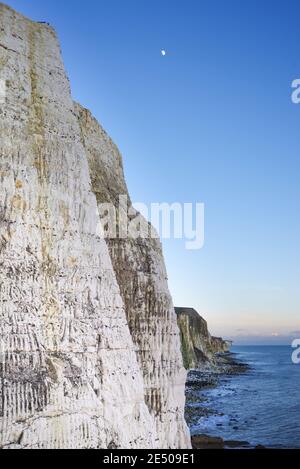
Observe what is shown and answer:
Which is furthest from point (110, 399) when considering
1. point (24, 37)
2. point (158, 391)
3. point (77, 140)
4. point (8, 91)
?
point (24, 37)

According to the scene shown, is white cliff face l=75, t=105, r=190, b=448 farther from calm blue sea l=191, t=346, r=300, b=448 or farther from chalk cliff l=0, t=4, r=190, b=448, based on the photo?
calm blue sea l=191, t=346, r=300, b=448

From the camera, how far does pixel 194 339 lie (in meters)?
91.7

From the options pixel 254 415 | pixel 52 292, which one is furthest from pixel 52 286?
pixel 254 415

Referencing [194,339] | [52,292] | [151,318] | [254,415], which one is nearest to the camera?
[52,292]

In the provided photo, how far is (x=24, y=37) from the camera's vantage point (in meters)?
9.23

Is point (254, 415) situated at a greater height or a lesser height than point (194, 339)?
lesser

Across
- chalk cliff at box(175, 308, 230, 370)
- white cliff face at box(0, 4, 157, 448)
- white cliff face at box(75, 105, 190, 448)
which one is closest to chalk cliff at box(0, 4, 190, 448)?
white cliff face at box(0, 4, 157, 448)

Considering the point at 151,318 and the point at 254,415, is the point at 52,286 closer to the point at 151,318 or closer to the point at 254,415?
the point at 151,318

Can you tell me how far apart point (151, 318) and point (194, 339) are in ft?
274

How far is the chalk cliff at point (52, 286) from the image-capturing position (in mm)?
6992

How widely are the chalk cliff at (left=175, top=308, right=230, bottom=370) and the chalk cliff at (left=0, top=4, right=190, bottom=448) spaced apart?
71180 millimetres

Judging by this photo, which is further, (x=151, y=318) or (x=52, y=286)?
(x=151, y=318)

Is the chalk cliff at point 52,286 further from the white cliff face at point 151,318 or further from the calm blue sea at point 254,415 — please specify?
the calm blue sea at point 254,415

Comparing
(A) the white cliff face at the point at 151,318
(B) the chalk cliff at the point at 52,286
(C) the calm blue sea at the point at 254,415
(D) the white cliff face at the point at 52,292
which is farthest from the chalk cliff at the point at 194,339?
(D) the white cliff face at the point at 52,292
